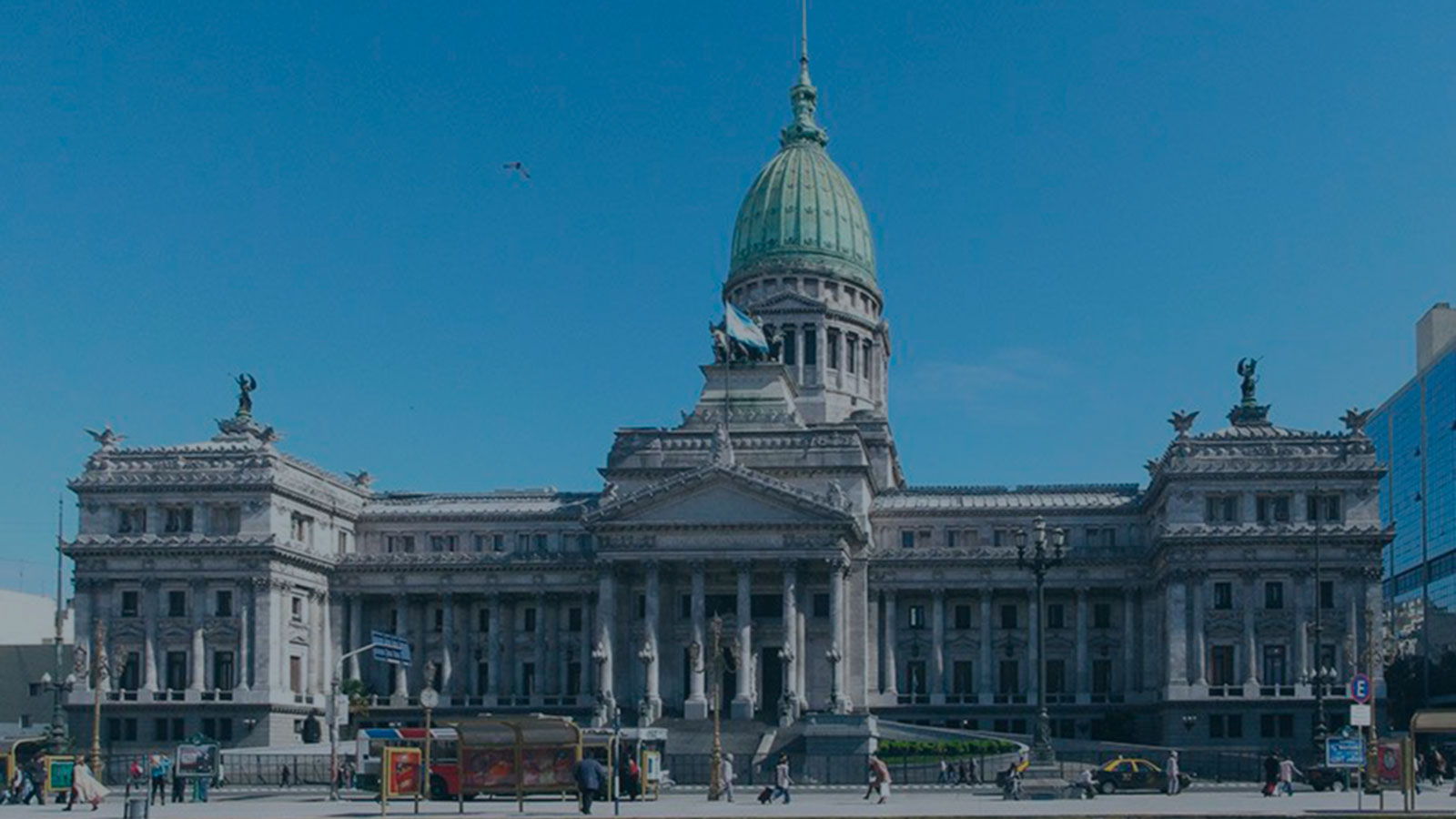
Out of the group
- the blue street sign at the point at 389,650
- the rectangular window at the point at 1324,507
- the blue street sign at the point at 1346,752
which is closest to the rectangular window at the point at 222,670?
the blue street sign at the point at 389,650

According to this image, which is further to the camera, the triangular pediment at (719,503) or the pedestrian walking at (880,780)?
the triangular pediment at (719,503)

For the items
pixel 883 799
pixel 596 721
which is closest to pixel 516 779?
pixel 883 799

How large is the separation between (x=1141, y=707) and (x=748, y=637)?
29223 millimetres

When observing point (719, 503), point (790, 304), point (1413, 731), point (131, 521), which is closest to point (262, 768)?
point (131, 521)

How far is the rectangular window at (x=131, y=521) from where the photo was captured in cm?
13138

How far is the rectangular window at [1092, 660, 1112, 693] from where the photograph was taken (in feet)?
447

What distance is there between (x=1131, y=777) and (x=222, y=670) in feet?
224

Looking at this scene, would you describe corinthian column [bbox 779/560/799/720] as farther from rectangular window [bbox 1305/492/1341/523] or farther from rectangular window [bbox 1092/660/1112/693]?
rectangular window [bbox 1305/492/1341/523]

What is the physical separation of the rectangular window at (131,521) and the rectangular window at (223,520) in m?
4.73

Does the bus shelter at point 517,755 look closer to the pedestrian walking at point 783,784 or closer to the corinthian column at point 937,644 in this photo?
the pedestrian walking at point 783,784

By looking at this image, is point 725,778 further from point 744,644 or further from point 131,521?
point 131,521

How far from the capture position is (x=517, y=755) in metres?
69.7

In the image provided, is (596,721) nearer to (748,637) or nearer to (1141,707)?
(748,637)

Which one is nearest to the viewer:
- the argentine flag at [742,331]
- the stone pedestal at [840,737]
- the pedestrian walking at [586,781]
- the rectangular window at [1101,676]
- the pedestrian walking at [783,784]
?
the pedestrian walking at [586,781]
